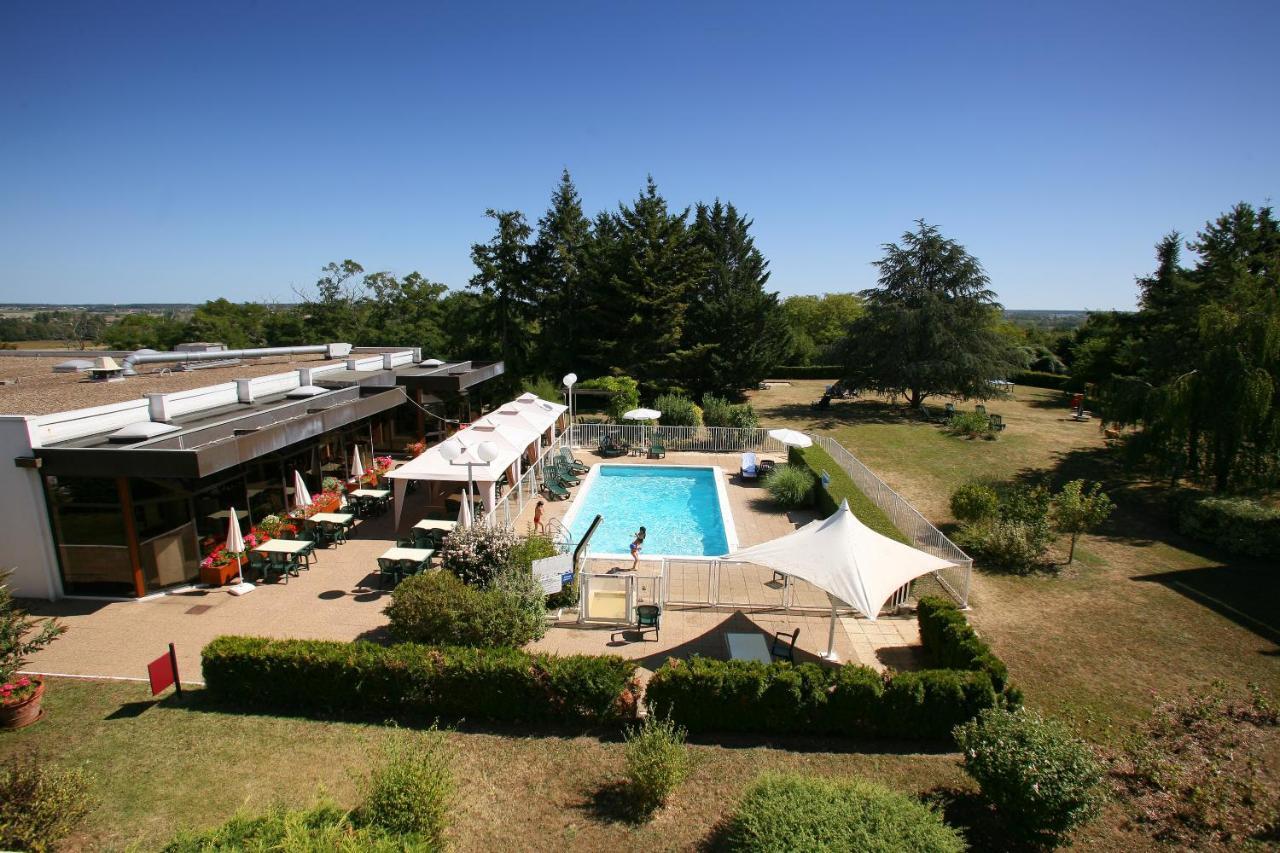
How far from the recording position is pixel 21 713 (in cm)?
754

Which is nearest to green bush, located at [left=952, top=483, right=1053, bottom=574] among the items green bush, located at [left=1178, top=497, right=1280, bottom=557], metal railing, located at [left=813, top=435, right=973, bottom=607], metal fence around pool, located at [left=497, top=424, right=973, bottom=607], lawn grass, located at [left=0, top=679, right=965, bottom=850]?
metal railing, located at [left=813, top=435, right=973, bottom=607]

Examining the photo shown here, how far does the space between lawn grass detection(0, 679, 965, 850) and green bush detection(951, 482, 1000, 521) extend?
28.6ft

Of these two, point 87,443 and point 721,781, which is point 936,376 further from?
point 87,443

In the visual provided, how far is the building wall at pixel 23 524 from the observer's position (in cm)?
1015

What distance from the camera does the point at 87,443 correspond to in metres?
10.8

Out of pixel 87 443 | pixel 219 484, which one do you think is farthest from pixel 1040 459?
pixel 87 443

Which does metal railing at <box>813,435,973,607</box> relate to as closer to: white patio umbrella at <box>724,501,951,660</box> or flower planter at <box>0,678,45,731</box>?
white patio umbrella at <box>724,501,951,660</box>

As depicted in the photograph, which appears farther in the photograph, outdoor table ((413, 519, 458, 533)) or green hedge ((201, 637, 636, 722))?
outdoor table ((413, 519, 458, 533))

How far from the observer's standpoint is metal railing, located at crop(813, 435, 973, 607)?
11.3 metres

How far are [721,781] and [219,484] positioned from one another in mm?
11496

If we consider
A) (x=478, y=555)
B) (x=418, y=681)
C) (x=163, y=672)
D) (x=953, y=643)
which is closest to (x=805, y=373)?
(x=953, y=643)

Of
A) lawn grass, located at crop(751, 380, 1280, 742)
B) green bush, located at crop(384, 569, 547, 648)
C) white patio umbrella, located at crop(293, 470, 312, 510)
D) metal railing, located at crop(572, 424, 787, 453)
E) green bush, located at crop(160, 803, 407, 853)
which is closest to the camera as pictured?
green bush, located at crop(160, 803, 407, 853)

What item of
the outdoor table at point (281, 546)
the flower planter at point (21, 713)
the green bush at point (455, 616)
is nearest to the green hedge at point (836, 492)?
the green bush at point (455, 616)

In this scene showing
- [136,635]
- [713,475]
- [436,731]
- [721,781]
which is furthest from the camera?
[713,475]
